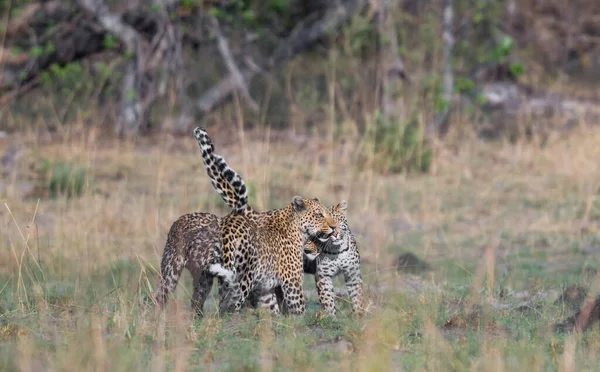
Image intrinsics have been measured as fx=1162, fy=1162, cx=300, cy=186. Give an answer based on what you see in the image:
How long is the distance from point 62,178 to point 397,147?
3.68 meters

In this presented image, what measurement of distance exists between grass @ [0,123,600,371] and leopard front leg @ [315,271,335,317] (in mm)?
116

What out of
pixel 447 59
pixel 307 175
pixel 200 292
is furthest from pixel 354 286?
pixel 447 59

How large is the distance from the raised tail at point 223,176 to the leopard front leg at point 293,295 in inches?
20.5

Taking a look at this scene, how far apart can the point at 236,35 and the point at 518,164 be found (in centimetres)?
455

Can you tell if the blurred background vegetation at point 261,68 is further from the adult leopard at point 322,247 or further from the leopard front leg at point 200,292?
the leopard front leg at point 200,292

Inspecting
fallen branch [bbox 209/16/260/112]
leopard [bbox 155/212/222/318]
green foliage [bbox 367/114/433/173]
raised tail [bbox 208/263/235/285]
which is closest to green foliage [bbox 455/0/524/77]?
green foliage [bbox 367/114/433/173]

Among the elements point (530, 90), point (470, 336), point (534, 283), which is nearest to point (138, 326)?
point (470, 336)

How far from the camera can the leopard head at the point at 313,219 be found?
675 centimetres

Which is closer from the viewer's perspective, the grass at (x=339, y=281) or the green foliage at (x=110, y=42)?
the grass at (x=339, y=281)

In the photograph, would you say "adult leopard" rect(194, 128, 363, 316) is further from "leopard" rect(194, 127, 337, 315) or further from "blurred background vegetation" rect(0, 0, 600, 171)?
"blurred background vegetation" rect(0, 0, 600, 171)

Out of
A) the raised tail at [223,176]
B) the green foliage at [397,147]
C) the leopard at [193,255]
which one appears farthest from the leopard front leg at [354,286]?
the green foliage at [397,147]

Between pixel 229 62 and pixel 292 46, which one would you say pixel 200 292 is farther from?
pixel 292 46

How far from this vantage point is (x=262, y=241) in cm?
652

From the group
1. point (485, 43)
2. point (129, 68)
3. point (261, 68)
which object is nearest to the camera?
point (129, 68)
